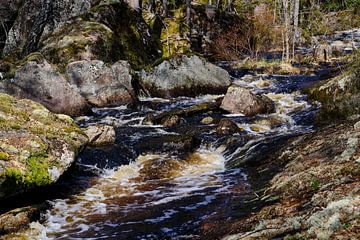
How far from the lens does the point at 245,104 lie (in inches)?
664

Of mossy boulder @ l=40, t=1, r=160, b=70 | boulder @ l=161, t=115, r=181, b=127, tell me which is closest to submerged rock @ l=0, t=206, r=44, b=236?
boulder @ l=161, t=115, r=181, b=127

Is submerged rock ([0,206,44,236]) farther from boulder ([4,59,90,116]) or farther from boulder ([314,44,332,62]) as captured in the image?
boulder ([314,44,332,62])

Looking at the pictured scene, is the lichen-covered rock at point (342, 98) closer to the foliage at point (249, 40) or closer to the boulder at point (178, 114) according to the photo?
the boulder at point (178, 114)

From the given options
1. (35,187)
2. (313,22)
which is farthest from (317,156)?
(313,22)

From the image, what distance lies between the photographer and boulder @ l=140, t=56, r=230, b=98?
20938mm

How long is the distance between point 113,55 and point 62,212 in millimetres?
16570

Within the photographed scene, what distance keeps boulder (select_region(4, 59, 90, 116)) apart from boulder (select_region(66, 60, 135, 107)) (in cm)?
162

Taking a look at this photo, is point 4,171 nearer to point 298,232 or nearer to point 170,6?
point 298,232

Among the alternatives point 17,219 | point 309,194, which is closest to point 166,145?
point 17,219

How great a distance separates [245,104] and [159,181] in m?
7.71

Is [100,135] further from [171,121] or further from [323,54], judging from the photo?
[323,54]

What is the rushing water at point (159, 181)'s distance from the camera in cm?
754

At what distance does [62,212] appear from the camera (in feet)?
27.7

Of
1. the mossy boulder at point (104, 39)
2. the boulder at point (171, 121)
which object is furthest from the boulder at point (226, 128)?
the mossy boulder at point (104, 39)
